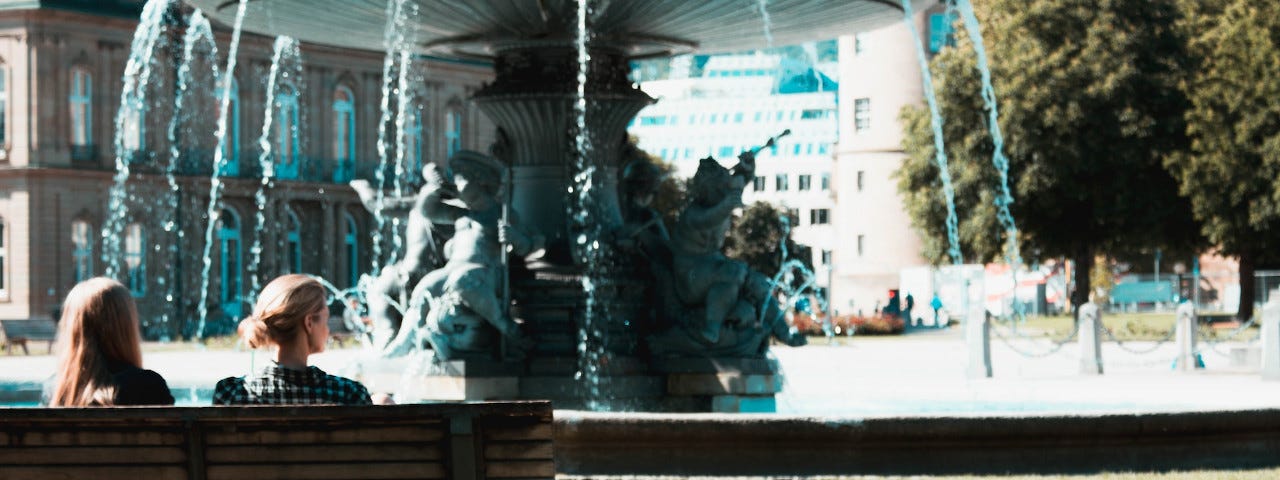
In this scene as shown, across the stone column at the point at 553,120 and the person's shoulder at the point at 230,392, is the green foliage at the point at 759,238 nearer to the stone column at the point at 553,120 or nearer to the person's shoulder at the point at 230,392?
the stone column at the point at 553,120

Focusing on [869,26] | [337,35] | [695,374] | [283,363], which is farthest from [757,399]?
[283,363]

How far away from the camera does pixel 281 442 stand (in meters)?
5.55

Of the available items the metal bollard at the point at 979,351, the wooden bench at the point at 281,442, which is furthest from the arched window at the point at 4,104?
the wooden bench at the point at 281,442

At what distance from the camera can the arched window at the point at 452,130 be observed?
238ft

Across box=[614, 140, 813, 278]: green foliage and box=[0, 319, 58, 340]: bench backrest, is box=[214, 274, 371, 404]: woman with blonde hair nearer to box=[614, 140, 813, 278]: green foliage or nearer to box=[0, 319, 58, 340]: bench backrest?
box=[0, 319, 58, 340]: bench backrest

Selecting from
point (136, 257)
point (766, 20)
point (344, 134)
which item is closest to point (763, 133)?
point (344, 134)

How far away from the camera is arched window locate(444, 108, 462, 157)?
72562 millimetres

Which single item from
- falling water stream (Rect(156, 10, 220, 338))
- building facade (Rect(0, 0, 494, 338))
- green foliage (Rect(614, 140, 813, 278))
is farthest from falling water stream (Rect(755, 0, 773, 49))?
green foliage (Rect(614, 140, 813, 278))

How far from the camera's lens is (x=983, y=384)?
21203 millimetres

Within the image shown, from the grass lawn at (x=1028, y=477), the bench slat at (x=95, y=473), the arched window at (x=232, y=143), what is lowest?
the grass lawn at (x=1028, y=477)

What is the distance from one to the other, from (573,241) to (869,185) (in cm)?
5859

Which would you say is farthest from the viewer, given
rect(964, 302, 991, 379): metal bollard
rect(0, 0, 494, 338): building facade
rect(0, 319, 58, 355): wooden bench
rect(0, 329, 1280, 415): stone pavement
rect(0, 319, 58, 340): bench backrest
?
rect(0, 0, 494, 338): building facade

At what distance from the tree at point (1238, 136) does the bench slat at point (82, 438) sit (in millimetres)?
39666

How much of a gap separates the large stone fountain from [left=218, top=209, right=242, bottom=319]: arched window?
49.3m
